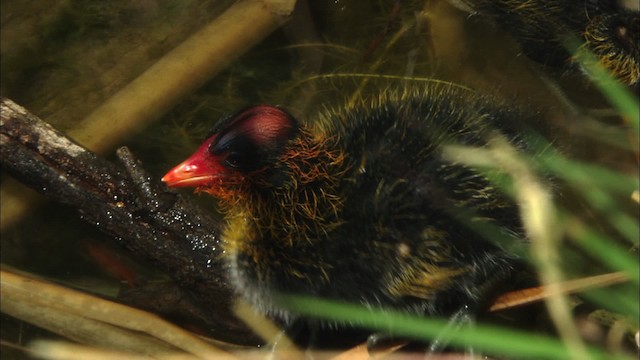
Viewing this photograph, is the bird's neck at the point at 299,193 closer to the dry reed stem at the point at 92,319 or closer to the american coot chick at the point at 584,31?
the dry reed stem at the point at 92,319

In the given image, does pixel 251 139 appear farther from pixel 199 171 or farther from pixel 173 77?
pixel 173 77

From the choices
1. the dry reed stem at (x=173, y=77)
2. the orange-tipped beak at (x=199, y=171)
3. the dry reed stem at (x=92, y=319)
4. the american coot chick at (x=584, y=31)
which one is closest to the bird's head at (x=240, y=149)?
the orange-tipped beak at (x=199, y=171)

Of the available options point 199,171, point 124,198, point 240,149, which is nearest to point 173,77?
point 124,198

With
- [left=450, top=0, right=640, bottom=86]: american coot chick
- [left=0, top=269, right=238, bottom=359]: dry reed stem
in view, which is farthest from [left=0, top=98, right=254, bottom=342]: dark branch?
[left=450, top=0, right=640, bottom=86]: american coot chick

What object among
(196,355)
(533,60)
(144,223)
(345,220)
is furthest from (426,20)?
(196,355)

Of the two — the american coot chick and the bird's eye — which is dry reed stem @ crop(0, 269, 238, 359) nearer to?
the bird's eye

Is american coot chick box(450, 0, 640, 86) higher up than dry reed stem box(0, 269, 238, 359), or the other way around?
american coot chick box(450, 0, 640, 86)

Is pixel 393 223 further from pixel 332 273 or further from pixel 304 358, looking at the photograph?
pixel 304 358
